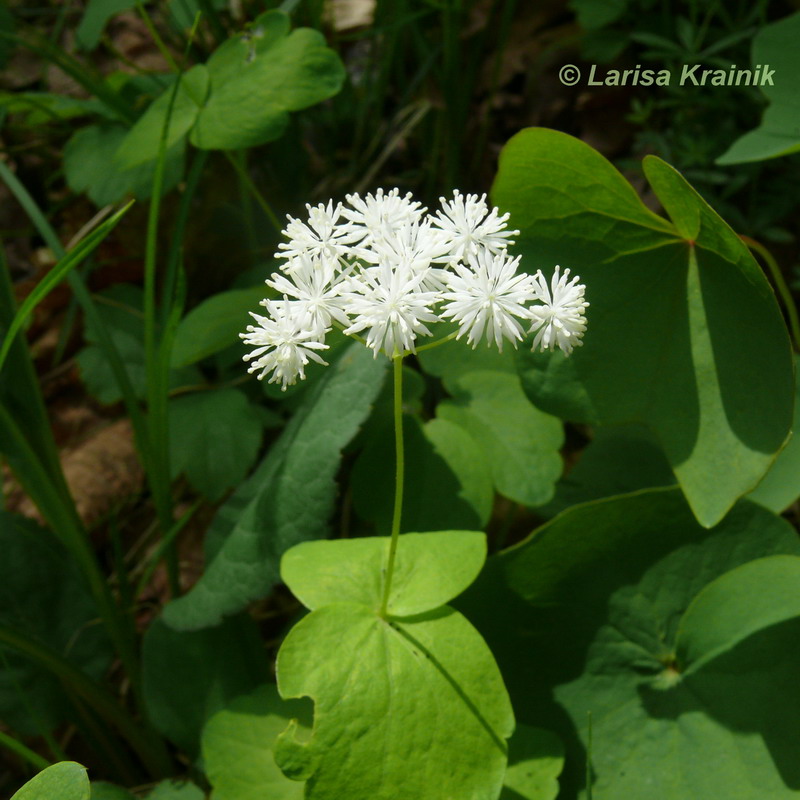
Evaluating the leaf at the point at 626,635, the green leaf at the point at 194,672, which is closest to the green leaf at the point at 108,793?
the green leaf at the point at 194,672

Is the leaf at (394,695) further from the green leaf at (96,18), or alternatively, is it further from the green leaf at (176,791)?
the green leaf at (96,18)

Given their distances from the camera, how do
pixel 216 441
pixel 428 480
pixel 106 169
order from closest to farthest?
1. pixel 428 480
2. pixel 216 441
3. pixel 106 169

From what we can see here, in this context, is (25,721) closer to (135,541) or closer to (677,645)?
(135,541)

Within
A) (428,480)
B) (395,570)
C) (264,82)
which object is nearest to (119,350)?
(264,82)

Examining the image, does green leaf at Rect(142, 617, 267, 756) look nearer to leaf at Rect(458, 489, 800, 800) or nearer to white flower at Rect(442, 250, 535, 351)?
leaf at Rect(458, 489, 800, 800)

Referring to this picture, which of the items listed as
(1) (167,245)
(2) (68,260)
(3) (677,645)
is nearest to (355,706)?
(3) (677,645)

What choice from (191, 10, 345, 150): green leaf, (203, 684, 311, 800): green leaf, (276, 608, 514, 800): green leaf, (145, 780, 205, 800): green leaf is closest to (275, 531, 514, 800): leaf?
(276, 608, 514, 800): green leaf

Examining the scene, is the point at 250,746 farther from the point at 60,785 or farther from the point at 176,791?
the point at 60,785
